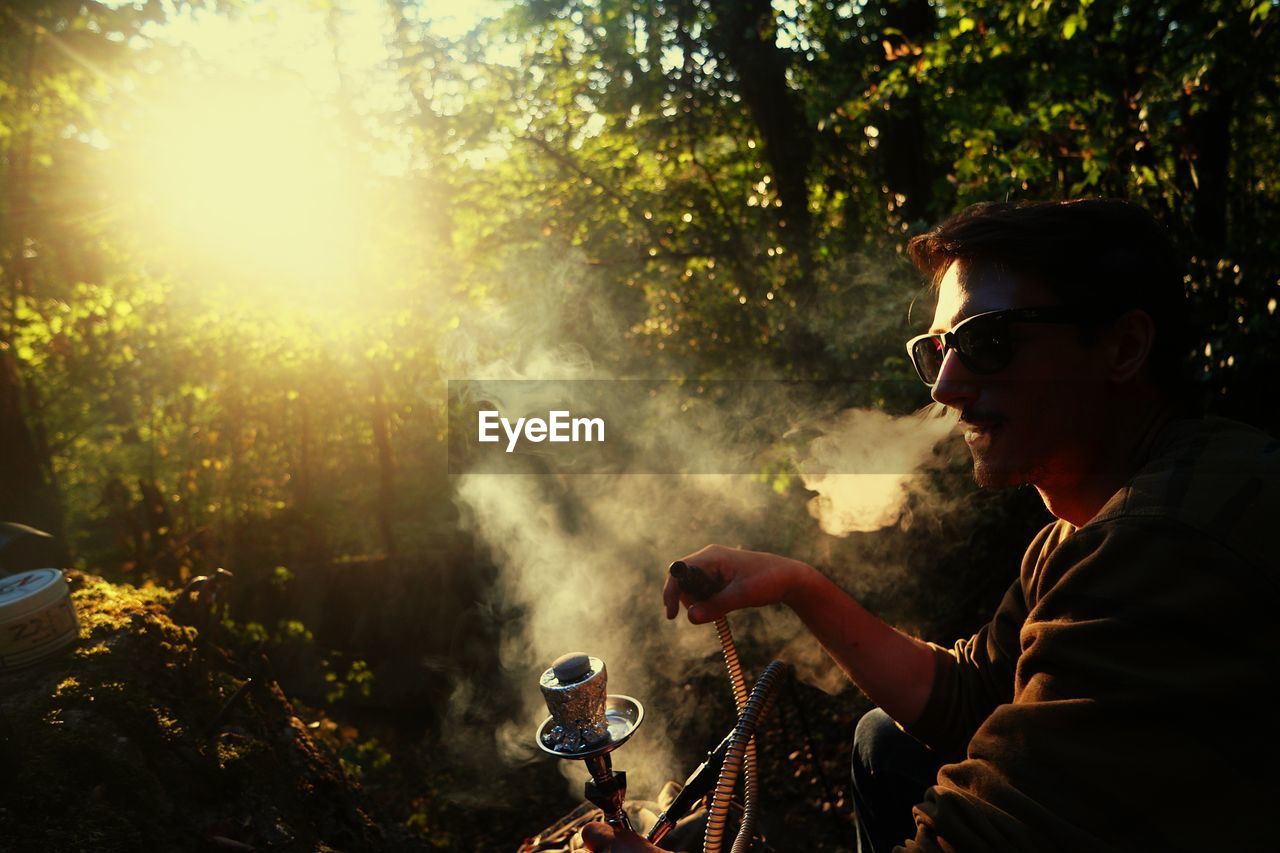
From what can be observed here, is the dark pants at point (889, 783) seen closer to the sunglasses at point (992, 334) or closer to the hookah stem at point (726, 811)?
the hookah stem at point (726, 811)

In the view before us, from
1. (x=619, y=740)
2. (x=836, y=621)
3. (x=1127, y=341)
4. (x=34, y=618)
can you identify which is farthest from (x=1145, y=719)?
(x=34, y=618)

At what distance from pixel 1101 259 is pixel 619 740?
1.93m

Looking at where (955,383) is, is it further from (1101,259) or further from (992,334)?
(1101,259)

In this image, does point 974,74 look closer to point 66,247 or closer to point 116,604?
point 116,604

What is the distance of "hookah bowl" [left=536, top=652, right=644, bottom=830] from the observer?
2145 mm

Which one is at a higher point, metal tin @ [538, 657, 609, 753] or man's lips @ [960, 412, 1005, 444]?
man's lips @ [960, 412, 1005, 444]

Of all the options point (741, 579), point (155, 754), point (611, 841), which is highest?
point (741, 579)

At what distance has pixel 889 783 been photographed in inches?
96.0

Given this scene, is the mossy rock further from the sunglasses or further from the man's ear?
the man's ear

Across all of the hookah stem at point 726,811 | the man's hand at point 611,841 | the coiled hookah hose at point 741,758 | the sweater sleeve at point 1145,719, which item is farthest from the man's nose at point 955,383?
the man's hand at point 611,841

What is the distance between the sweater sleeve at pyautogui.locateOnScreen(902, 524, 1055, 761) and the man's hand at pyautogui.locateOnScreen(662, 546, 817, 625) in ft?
1.90

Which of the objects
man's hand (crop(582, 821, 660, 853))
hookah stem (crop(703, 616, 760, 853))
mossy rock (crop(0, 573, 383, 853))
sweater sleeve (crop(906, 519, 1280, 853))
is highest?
sweater sleeve (crop(906, 519, 1280, 853))

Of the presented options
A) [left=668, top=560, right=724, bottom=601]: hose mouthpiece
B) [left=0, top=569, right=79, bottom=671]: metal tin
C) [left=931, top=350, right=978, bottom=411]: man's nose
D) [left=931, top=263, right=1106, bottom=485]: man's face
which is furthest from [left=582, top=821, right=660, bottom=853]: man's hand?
[left=0, top=569, right=79, bottom=671]: metal tin

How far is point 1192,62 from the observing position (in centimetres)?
500
